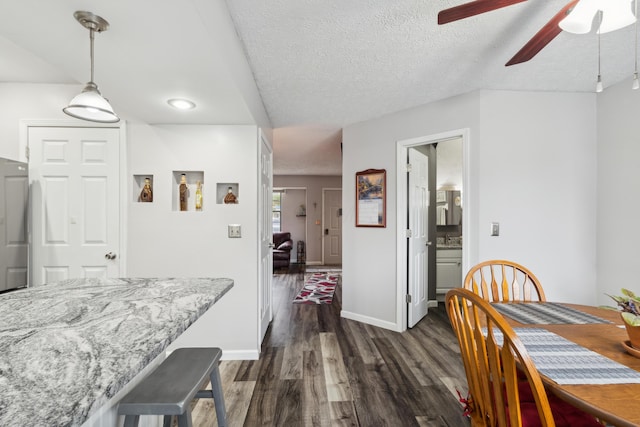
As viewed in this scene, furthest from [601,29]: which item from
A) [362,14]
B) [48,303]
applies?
[48,303]

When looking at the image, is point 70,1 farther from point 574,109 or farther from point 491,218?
point 574,109

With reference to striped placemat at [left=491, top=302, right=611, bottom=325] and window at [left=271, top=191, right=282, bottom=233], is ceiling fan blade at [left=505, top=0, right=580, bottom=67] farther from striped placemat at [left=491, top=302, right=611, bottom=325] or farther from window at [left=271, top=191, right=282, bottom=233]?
window at [left=271, top=191, right=282, bottom=233]

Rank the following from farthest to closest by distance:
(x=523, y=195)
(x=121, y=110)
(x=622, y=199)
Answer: (x=523, y=195), (x=622, y=199), (x=121, y=110)

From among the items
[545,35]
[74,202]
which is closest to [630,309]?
[545,35]

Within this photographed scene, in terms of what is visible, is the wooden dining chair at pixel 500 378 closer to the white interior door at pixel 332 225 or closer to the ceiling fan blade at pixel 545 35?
the ceiling fan blade at pixel 545 35

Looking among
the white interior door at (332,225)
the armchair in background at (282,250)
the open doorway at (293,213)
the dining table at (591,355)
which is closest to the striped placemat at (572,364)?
the dining table at (591,355)

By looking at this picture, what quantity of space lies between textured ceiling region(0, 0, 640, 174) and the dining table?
1580mm

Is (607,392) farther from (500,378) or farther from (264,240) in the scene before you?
(264,240)

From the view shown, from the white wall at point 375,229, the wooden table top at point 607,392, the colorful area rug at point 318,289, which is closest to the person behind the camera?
the wooden table top at point 607,392

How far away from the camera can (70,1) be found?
105 cm

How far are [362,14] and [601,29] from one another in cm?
104

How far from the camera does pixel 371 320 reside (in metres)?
3.14

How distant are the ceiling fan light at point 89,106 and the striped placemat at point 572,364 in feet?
6.72

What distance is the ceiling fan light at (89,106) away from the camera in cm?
125
